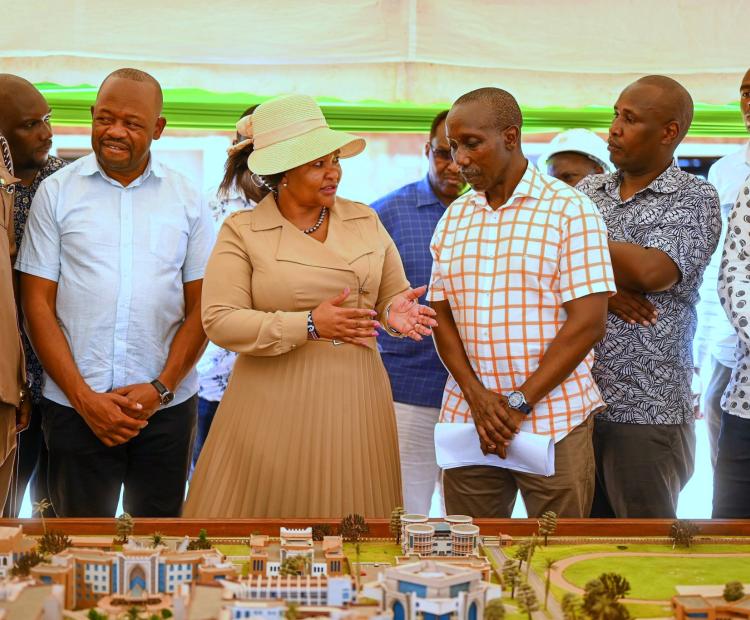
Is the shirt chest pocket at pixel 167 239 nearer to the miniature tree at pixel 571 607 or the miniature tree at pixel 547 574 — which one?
the miniature tree at pixel 547 574

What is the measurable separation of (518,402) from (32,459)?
185 cm

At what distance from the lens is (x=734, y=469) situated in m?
3.24

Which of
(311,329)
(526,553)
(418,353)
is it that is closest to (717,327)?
(418,353)

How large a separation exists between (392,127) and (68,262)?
7.14 ft

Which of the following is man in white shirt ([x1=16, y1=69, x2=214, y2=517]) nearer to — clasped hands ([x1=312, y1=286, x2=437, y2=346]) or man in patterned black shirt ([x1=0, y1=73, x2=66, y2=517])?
man in patterned black shirt ([x1=0, y1=73, x2=66, y2=517])

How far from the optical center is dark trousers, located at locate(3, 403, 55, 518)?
3.59 meters

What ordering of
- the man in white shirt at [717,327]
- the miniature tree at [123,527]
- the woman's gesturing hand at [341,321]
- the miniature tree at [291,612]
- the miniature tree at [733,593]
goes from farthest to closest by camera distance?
1. the man in white shirt at [717,327]
2. the woman's gesturing hand at [341,321]
3. the miniature tree at [123,527]
4. the miniature tree at [733,593]
5. the miniature tree at [291,612]

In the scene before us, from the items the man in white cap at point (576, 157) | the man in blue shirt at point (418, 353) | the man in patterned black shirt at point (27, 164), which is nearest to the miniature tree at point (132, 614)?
the man in patterned black shirt at point (27, 164)

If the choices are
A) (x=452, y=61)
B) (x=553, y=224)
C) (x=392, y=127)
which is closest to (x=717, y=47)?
(x=452, y=61)

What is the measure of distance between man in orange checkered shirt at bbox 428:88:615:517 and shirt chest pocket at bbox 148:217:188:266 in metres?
0.96

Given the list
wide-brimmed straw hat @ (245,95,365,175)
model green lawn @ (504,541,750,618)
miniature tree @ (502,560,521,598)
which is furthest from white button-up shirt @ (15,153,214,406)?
miniature tree @ (502,560,521,598)

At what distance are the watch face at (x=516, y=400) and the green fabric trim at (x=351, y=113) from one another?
94.2 inches

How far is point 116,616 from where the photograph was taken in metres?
1.98

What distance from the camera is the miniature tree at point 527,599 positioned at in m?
1.94
